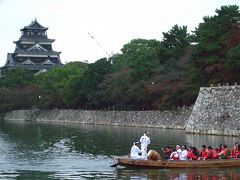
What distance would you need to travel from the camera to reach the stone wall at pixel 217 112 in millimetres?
41969

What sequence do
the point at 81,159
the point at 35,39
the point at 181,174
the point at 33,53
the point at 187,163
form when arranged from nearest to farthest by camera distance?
1. the point at 181,174
2. the point at 187,163
3. the point at 81,159
4. the point at 33,53
5. the point at 35,39

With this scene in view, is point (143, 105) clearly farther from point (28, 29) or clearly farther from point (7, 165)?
point (28, 29)

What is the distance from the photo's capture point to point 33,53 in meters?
113

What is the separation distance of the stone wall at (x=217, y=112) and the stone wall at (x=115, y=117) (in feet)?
16.2

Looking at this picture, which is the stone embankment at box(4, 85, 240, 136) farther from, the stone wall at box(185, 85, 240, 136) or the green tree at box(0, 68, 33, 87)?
the green tree at box(0, 68, 33, 87)

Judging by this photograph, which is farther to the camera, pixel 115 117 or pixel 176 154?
pixel 115 117

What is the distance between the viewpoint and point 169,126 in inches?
2122

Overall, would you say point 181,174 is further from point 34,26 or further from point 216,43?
point 34,26

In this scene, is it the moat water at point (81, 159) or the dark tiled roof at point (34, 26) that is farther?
the dark tiled roof at point (34, 26)

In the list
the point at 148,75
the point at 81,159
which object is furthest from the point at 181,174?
the point at 148,75

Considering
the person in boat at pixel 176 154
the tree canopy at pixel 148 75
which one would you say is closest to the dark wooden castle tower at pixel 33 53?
the tree canopy at pixel 148 75

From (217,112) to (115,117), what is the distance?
79.5ft

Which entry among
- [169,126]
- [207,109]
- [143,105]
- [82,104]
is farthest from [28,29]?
[207,109]

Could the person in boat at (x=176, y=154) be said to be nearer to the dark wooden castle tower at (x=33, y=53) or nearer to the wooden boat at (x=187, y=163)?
the wooden boat at (x=187, y=163)
